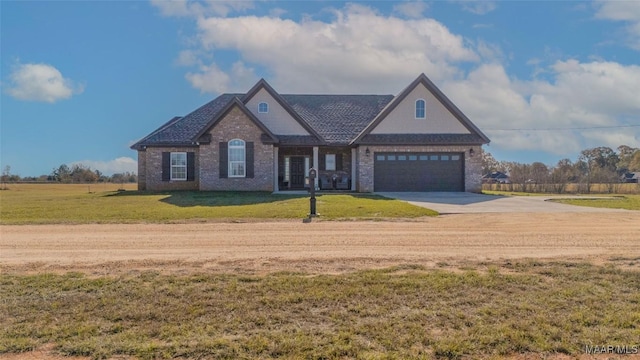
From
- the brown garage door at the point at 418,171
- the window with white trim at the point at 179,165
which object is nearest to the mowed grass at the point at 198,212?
the window with white trim at the point at 179,165

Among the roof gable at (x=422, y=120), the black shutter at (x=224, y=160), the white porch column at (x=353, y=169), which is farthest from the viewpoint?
Answer: the white porch column at (x=353, y=169)

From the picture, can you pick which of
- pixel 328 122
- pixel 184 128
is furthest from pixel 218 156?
pixel 328 122

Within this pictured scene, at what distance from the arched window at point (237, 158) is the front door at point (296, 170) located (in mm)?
3880

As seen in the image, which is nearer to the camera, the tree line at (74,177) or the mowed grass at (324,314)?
the mowed grass at (324,314)

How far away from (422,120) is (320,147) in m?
6.30

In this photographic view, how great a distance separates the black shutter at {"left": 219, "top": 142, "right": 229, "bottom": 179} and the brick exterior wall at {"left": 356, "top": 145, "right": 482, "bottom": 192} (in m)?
7.52

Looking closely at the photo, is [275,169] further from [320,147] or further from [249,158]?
[320,147]

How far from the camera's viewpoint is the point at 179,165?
83.1 feet

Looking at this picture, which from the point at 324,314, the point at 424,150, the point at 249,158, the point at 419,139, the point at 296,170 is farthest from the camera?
the point at 296,170

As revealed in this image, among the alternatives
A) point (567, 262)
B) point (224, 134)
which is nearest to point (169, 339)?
point (567, 262)

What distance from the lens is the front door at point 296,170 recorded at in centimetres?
2647

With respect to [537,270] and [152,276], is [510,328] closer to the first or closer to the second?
[537,270]

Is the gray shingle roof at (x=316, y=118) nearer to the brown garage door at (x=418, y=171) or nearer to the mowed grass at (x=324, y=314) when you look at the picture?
the brown garage door at (x=418, y=171)

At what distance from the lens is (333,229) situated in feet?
35.7
